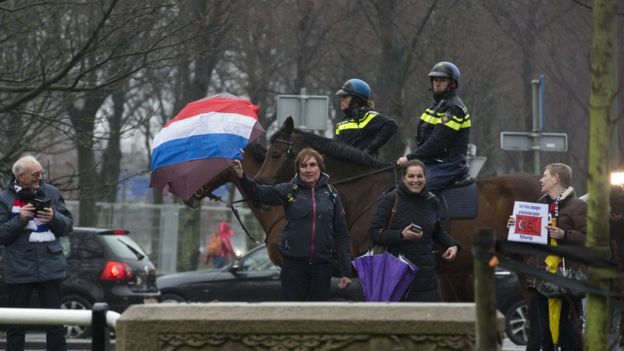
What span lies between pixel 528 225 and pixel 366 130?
259 centimetres

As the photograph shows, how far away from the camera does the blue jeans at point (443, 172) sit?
11.3 metres

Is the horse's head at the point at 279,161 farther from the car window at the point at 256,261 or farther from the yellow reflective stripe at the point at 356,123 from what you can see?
the car window at the point at 256,261

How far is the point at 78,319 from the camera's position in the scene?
20.0 feet

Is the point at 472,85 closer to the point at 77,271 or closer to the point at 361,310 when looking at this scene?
the point at 77,271

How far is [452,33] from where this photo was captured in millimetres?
24969

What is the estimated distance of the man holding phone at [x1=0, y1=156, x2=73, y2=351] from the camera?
11.2m

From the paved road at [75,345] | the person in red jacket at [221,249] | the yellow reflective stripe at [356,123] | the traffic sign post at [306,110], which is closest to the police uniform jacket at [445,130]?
the yellow reflective stripe at [356,123]

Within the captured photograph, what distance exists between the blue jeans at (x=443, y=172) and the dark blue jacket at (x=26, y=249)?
313cm

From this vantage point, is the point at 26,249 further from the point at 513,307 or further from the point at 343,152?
the point at 513,307

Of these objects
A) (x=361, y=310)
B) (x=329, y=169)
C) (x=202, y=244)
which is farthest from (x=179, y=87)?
(x=361, y=310)

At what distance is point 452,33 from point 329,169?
524 inches

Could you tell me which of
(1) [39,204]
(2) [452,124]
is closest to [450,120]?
(2) [452,124]

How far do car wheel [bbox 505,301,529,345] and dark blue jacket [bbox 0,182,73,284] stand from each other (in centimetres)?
756

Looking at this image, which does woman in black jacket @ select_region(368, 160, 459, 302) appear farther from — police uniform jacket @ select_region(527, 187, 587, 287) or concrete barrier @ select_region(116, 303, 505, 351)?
concrete barrier @ select_region(116, 303, 505, 351)
